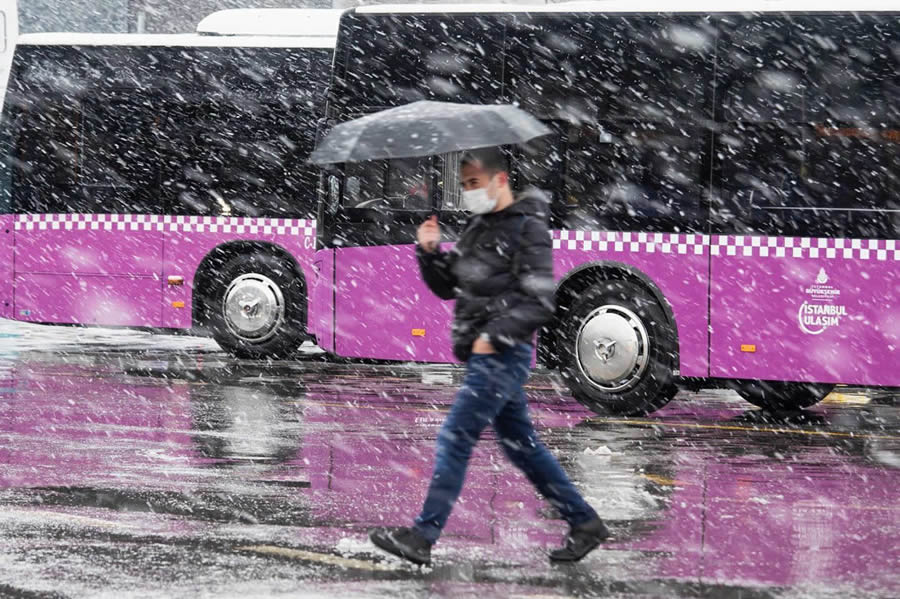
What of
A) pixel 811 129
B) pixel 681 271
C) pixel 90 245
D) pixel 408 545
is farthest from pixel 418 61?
pixel 408 545

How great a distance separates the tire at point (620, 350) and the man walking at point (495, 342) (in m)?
6.07

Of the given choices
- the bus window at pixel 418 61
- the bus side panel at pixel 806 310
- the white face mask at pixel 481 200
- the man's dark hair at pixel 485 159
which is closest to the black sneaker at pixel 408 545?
the white face mask at pixel 481 200

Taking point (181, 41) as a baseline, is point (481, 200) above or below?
below

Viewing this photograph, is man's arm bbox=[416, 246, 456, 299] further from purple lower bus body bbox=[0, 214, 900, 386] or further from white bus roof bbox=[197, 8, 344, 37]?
white bus roof bbox=[197, 8, 344, 37]

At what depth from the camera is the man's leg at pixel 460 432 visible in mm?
7359

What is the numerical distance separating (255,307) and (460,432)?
1146cm

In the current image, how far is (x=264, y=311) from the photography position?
18609 millimetres

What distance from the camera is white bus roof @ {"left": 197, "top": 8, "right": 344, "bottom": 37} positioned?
1941cm

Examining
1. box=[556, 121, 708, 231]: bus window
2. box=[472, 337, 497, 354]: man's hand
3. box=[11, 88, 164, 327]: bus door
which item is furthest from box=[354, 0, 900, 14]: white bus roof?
box=[472, 337, 497, 354]: man's hand

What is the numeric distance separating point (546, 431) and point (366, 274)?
2.98 m

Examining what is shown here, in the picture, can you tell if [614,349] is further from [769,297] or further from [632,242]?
[769,297]

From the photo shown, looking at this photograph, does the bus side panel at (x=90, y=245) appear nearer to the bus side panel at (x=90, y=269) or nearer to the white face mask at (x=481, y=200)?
the bus side panel at (x=90, y=269)

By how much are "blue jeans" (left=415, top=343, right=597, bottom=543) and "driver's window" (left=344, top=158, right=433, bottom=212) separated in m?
7.21

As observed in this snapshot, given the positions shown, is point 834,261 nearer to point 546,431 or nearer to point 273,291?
point 546,431
